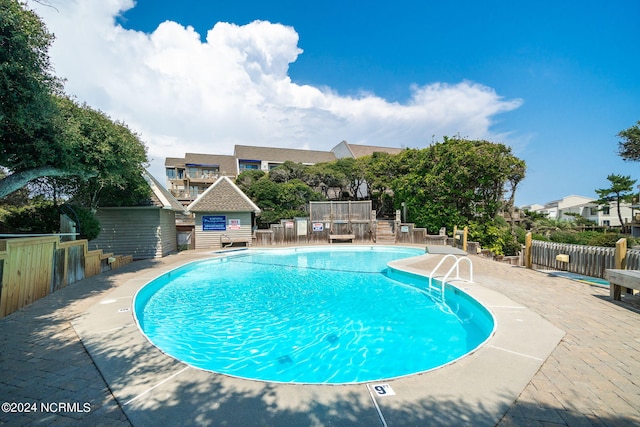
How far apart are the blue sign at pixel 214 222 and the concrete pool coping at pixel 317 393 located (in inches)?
533

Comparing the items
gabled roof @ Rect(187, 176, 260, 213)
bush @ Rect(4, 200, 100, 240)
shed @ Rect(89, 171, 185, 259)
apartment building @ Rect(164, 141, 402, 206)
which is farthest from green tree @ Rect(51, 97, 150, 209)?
apartment building @ Rect(164, 141, 402, 206)

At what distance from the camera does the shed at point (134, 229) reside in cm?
1306

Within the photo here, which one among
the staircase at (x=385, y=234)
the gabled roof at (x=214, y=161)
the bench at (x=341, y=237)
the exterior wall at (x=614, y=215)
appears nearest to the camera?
the staircase at (x=385, y=234)

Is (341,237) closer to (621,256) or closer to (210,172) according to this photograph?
(621,256)

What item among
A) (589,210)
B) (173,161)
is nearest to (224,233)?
(173,161)

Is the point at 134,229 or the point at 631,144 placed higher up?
the point at 631,144

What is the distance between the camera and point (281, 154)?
3938cm

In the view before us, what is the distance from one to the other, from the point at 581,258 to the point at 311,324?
341 inches

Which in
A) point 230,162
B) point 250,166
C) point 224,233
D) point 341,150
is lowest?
point 224,233

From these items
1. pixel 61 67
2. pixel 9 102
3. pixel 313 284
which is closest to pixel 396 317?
pixel 313 284

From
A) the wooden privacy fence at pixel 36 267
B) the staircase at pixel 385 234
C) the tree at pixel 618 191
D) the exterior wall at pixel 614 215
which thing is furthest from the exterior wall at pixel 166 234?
the exterior wall at pixel 614 215

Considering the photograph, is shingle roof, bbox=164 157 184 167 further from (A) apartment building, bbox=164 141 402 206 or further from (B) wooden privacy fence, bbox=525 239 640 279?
(B) wooden privacy fence, bbox=525 239 640 279

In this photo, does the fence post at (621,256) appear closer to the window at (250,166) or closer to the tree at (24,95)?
the tree at (24,95)

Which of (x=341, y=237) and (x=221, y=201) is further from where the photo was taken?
(x=341, y=237)
